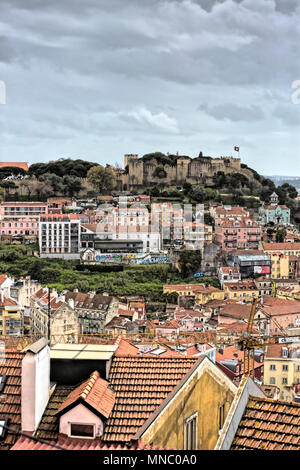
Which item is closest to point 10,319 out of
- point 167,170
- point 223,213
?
point 223,213

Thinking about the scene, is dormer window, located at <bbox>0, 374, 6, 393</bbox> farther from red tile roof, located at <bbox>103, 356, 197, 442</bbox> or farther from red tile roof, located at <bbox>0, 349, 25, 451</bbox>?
red tile roof, located at <bbox>103, 356, 197, 442</bbox>

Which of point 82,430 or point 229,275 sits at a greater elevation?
point 82,430

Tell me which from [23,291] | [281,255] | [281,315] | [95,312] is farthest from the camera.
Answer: [281,255]

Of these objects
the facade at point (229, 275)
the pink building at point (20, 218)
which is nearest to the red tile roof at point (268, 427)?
the facade at point (229, 275)

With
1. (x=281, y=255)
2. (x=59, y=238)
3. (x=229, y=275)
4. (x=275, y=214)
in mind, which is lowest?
(x=229, y=275)

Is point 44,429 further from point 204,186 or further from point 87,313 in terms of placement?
point 204,186

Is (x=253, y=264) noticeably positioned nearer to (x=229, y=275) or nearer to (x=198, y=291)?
(x=229, y=275)

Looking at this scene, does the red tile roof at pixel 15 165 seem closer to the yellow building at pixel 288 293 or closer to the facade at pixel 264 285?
the facade at pixel 264 285
